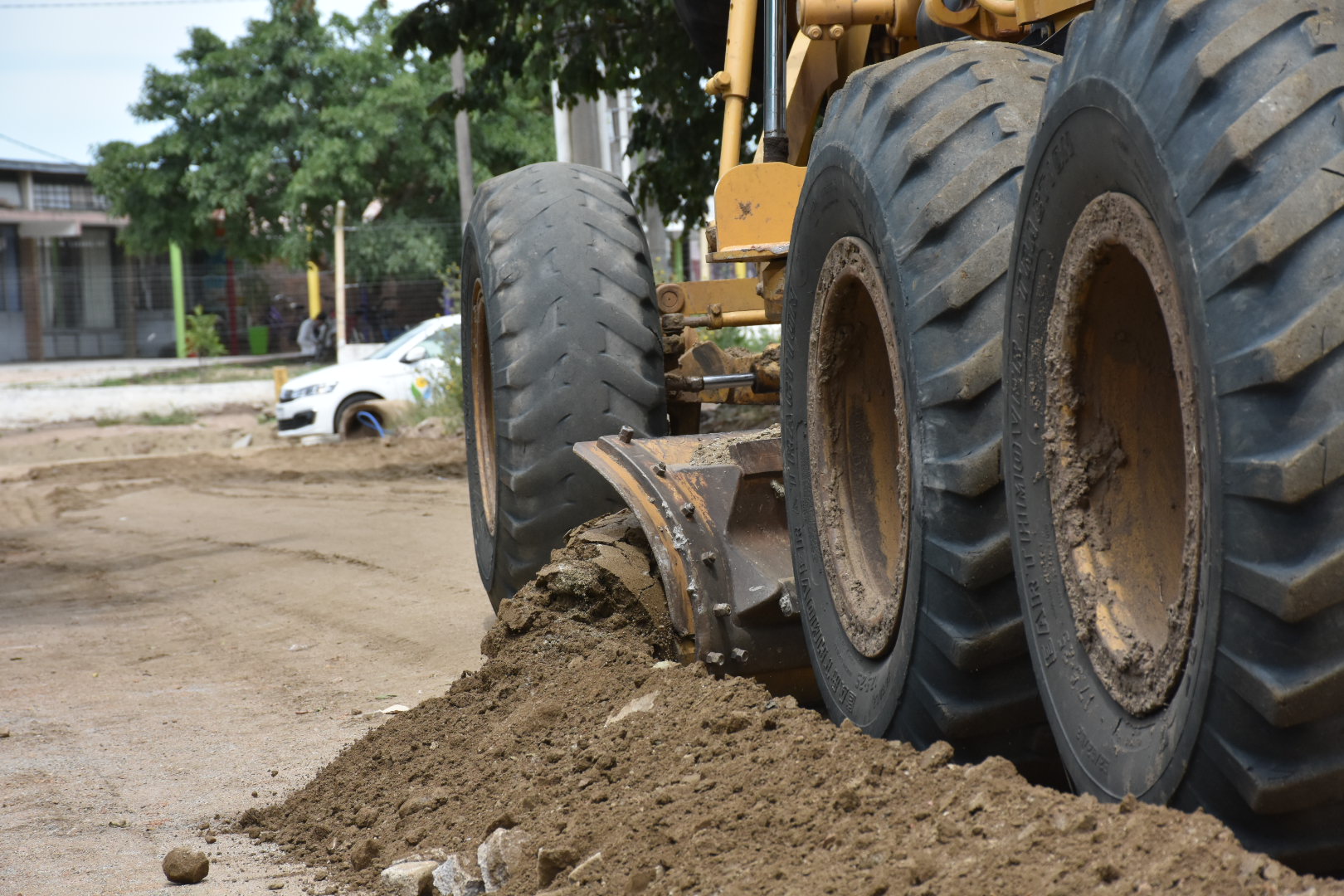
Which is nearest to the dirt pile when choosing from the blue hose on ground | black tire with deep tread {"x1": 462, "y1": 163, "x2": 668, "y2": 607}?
black tire with deep tread {"x1": 462, "y1": 163, "x2": 668, "y2": 607}

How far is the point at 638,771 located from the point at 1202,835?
1395mm

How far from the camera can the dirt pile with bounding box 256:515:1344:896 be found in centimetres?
192

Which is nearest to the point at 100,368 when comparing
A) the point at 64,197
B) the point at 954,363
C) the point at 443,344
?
the point at 64,197

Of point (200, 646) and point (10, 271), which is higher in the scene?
point (10, 271)

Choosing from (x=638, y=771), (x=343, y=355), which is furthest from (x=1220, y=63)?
(x=343, y=355)

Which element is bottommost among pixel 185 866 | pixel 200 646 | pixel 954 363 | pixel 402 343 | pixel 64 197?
pixel 200 646

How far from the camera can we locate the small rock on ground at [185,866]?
10.4 feet

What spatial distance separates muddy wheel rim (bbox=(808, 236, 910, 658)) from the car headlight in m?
14.5

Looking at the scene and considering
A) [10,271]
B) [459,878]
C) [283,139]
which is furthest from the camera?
[10,271]

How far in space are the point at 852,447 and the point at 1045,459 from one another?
0.93 metres

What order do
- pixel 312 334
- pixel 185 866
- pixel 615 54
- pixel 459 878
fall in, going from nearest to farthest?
pixel 459 878 → pixel 185 866 → pixel 615 54 → pixel 312 334

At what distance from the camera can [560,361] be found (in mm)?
4957

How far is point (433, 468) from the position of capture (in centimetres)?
1305

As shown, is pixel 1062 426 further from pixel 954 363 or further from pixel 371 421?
pixel 371 421
